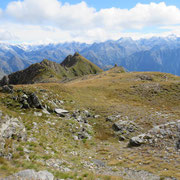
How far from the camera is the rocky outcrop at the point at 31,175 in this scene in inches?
388

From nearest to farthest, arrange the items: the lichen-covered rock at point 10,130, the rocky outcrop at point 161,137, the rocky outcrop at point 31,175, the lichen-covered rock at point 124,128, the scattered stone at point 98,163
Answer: the rocky outcrop at point 31,175, the lichen-covered rock at point 10,130, the scattered stone at point 98,163, the rocky outcrop at point 161,137, the lichen-covered rock at point 124,128

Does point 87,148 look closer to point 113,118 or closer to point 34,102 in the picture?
point 113,118

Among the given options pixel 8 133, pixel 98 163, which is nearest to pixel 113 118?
pixel 98 163

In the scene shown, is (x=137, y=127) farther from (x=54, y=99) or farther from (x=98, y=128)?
(x=54, y=99)

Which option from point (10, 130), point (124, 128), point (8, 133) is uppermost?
point (10, 130)

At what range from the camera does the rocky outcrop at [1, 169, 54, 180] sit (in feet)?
32.3

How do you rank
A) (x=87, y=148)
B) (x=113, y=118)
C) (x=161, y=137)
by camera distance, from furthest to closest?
(x=113, y=118) → (x=161, y=137) → (x=87, y=148)

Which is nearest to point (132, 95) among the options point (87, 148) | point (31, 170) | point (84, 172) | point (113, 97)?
point (113, 97)

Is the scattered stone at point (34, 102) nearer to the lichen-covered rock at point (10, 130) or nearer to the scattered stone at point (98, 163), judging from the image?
the lichen-covered rock at point (10, 130)

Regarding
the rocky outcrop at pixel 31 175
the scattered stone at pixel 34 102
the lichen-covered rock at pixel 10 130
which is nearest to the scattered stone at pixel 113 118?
the scattered stone at pixel 34 102

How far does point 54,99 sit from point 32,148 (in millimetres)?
18029

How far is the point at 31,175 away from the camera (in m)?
10.3

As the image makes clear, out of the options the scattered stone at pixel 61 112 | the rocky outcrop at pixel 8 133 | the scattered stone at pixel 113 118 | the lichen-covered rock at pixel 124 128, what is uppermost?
the rocky outcrop at pixel 8 133

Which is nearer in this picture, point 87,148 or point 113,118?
point 87,148
